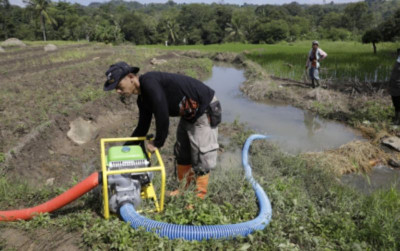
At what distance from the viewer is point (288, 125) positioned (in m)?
6.61

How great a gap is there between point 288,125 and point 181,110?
4.58m

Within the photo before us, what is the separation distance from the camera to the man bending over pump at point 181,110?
2344 millimetres

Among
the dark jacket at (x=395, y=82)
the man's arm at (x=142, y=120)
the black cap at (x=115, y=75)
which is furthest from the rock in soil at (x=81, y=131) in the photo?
the dark jacket at (x=395, y=82)

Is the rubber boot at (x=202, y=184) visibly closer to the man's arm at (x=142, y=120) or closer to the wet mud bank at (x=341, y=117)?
the man's arm at (x=142, y=120)

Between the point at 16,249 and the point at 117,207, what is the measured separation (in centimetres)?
79

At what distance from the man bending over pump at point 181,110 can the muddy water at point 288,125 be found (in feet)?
8.76

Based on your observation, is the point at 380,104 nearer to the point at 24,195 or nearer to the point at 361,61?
the point at 361,61

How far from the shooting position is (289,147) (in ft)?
17.5

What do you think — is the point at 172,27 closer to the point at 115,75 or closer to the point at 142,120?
the point at 142,120

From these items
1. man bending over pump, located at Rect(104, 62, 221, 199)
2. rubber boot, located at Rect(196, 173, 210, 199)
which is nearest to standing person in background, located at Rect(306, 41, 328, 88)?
man bending over pump, located at Rect(104, 62, 221, 199)

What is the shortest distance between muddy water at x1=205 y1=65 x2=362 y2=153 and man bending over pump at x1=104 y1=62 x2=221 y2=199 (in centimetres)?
267

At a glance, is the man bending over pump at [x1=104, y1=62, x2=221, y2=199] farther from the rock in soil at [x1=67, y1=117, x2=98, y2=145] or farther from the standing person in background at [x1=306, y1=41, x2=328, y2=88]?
the standing person in background at [x1=306, y1=41, x2=328, y2=88]

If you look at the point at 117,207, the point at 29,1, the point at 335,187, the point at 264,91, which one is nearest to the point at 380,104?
the point at 264,91

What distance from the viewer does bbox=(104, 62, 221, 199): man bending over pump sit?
Result: 7.69 ft
